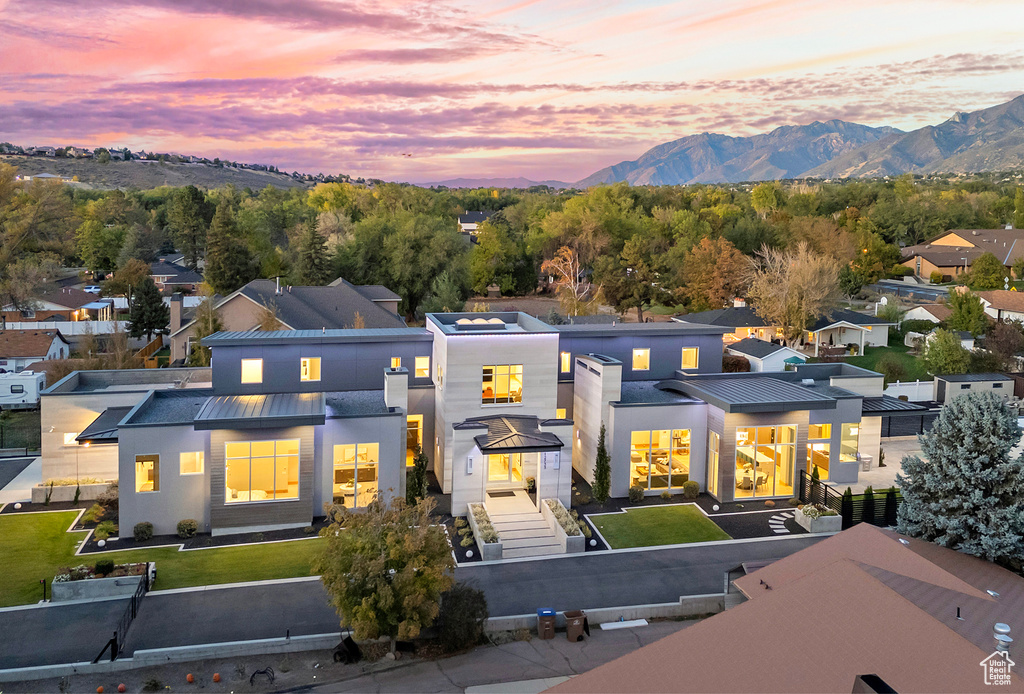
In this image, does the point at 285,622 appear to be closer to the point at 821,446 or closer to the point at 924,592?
the point at 924,592

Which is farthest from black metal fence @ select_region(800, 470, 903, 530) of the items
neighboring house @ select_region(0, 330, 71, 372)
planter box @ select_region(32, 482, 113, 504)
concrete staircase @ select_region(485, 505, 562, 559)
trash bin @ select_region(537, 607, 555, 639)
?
neighboring house @ select_region(0, 330, 71, 372)

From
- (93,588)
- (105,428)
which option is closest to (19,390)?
(105,428)

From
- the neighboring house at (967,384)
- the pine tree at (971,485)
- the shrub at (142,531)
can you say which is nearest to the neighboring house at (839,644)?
the pine tree at (971,485)

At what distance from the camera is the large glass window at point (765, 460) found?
25.5 meters

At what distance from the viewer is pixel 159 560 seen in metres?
20.4

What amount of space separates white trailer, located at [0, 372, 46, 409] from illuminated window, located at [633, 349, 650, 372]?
1270 inches

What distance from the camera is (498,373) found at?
84.1 feet

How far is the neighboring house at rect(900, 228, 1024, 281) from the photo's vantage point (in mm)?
82438

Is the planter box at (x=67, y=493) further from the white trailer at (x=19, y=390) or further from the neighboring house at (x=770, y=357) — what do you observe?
the neighboring house at (x=770, y=357)

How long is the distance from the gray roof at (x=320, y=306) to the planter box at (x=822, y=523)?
32.3m

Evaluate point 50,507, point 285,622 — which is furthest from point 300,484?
point 50,507

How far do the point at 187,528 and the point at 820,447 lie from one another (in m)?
21.1

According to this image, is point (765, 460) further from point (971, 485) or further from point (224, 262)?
point (224, 262)

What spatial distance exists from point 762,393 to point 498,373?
30.9 feet
